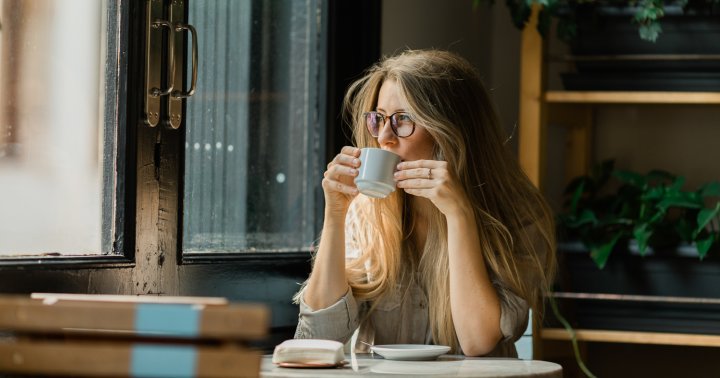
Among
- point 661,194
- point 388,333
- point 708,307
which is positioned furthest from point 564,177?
point 388,333

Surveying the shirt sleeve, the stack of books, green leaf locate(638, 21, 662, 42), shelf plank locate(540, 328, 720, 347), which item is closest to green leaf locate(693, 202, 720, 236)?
shelf plank locate(540, 328, 720, 347)

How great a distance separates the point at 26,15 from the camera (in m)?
1.64

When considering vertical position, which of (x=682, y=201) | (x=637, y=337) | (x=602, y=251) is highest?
(x=682, y=201)

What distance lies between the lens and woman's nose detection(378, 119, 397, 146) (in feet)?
6.08

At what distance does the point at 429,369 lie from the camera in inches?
58.2

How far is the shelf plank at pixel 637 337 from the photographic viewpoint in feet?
8.11

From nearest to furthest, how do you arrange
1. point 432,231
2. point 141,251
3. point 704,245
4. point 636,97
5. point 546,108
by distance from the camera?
point 141,251
point 432,231
point 704,245
point 636,97
point 546,108

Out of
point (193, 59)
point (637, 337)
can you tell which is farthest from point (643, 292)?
point (193, 59)

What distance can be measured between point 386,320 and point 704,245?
37.0 inches

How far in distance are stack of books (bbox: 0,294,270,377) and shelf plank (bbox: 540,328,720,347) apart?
1698mm

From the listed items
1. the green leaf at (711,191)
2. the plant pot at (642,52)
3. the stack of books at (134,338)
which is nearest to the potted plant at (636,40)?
the plant pot at (642,52)

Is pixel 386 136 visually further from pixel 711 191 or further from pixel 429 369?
pixel 711 191

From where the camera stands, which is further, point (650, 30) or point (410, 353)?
point (650, 30)

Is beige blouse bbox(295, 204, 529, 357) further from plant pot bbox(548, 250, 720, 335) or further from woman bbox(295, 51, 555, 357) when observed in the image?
plant pot bbox(548, 250, 720, 335)
